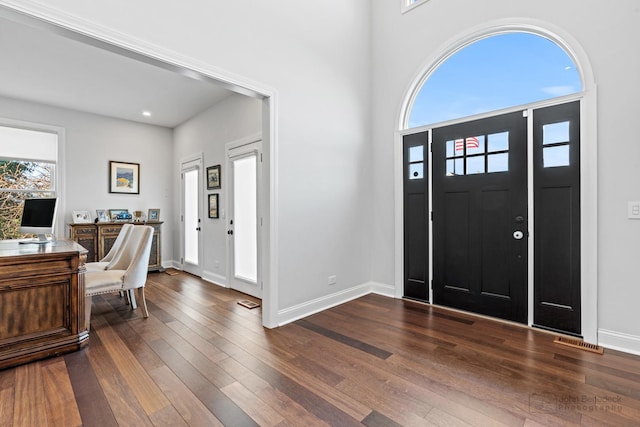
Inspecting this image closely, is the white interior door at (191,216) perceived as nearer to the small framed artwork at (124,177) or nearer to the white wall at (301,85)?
the small framed artwork at (124,177)

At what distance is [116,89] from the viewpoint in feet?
14.2

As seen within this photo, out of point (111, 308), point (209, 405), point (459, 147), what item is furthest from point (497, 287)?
point (111, 308)

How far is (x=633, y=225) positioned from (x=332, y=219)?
8.83 ft

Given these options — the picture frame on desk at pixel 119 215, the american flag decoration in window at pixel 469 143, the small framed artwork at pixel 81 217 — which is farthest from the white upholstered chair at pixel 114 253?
the american flag decoration in window at pixel 469 143

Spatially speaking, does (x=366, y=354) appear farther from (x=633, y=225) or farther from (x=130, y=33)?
(x=130, y=33)

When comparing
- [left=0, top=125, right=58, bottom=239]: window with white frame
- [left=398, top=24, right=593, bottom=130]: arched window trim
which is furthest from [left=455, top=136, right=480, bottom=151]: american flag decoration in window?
[left=0, top=125, right=58, bottom=239]: window with white frame

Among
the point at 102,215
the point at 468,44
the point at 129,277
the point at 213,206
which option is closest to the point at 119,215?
the point at 102,215

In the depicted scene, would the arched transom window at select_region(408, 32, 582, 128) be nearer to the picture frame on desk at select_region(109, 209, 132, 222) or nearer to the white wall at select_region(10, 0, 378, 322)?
the white wall at select_region(10, 0, 378, 322)

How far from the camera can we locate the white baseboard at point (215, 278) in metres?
4.66

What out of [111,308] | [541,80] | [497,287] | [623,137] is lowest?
[111,308]

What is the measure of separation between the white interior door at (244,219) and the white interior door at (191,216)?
46.1 inches

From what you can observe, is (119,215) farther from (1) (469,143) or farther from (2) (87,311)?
(1) (469,143)

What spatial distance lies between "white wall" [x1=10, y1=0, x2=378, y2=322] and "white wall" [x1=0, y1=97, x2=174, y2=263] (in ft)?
13.9

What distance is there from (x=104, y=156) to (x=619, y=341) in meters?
7.44
